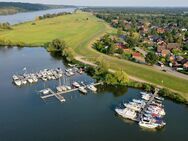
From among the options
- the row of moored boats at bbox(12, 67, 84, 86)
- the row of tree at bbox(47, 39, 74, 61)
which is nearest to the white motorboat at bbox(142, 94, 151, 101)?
the row of moored boats at bbox(12, 67, 84, 86)

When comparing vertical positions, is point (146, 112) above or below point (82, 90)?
above

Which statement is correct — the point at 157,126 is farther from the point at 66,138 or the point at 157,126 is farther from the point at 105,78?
the point at 105,78

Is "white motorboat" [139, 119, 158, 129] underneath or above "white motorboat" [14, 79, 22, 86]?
above

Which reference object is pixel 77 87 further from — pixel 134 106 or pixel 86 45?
pixel 86 45

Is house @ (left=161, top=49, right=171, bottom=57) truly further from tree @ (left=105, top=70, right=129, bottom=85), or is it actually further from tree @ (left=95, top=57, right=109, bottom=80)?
tree @ (left=105, top=70, right=129, bottom=85)

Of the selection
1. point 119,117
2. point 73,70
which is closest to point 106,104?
point 119,117

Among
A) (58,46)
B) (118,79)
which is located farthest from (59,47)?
(118,79)
